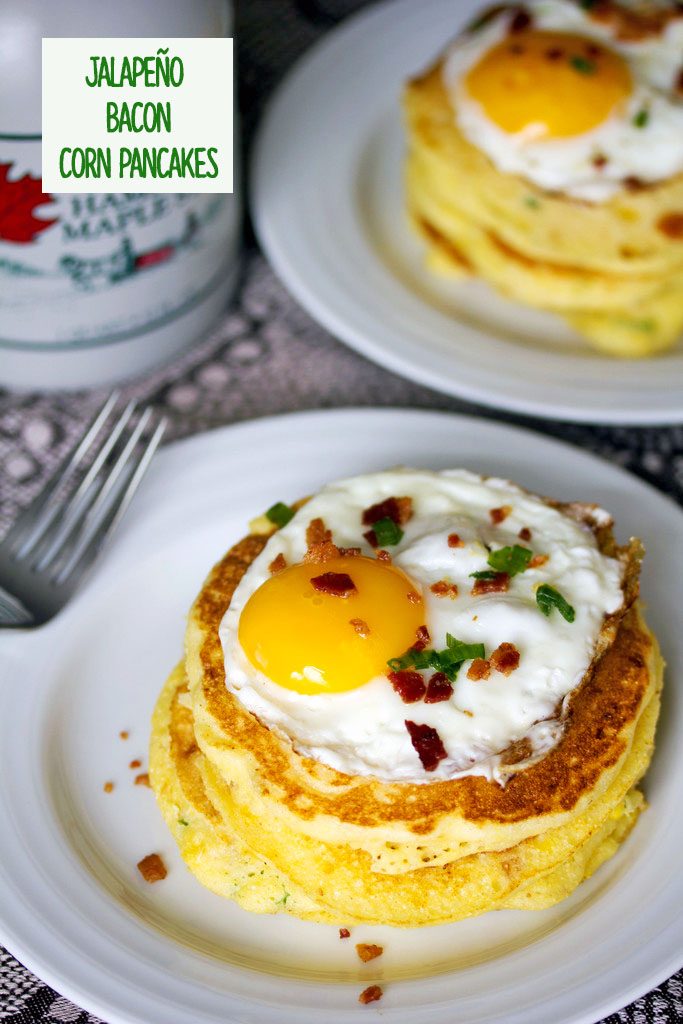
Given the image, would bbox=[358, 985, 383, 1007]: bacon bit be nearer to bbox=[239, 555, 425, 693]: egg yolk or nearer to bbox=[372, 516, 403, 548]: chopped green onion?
bbox=[239, 555, 425, 693]: egg yolk

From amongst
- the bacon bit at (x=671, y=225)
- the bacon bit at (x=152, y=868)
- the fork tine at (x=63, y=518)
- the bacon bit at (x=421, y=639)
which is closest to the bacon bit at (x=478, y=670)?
the bacon bit at (x=421, y=639)

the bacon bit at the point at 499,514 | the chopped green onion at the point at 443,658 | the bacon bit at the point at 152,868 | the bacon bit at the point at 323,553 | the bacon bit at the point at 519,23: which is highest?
the bacon bit at the point at 519,23

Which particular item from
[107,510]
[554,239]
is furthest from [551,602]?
[554,239]

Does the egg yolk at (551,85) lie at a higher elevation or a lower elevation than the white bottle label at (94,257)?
higher

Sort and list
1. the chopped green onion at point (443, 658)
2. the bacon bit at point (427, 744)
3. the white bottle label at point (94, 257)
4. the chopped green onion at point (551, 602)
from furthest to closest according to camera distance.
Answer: the white bottle label at point (94, 257), the chopped green onion at point (551, 602), the chopped green onion at point (443, 658), the bacon bit at point (427, 744)

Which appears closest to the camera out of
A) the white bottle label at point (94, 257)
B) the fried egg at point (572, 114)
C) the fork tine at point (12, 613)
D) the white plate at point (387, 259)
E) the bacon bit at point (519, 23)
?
the fork tine at point (12, 613)

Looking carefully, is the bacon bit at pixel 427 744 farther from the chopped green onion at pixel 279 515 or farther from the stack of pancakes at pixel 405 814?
the chopped green onion at pixel 279 515

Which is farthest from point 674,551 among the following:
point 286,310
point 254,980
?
point 286,310
